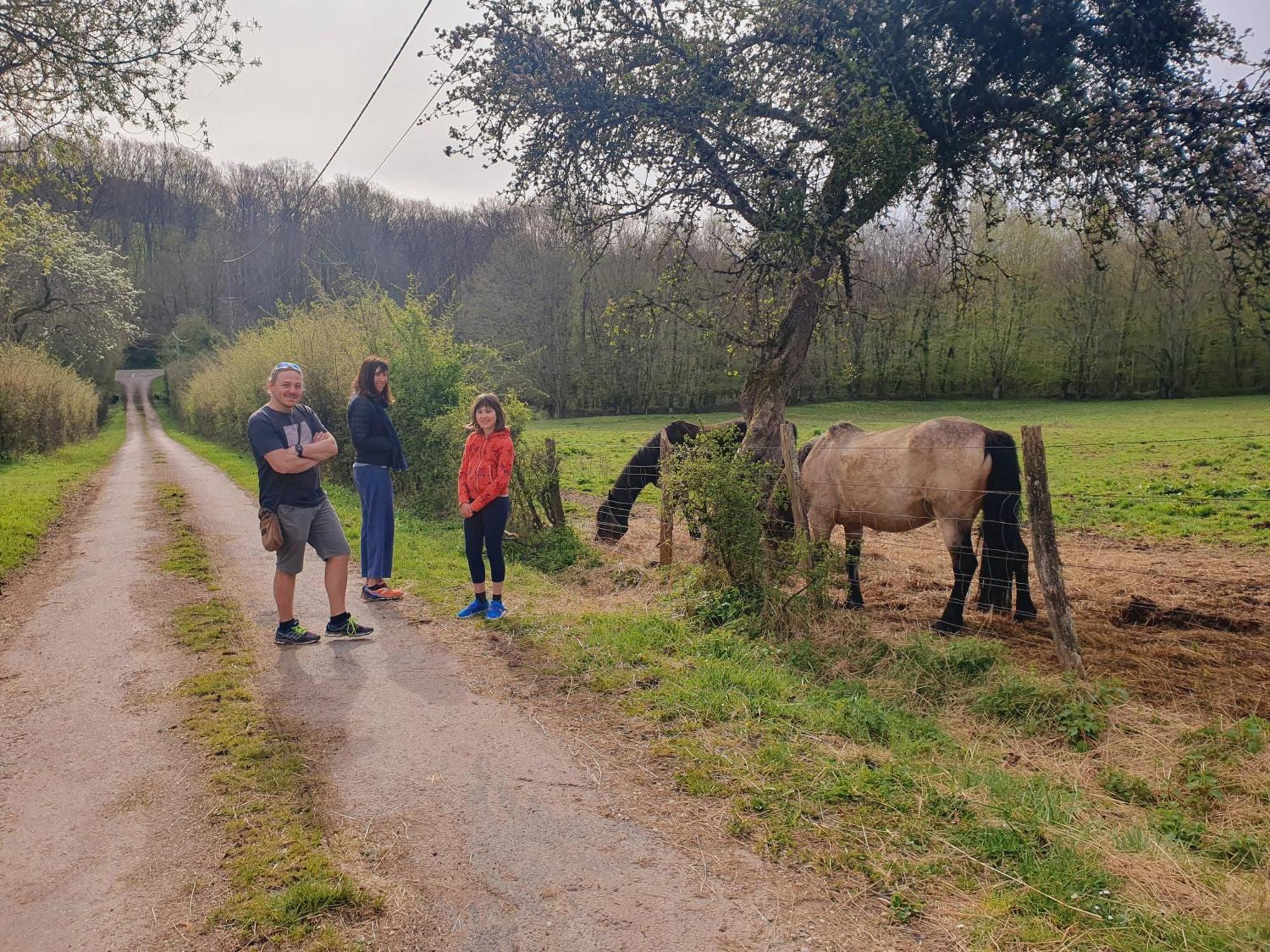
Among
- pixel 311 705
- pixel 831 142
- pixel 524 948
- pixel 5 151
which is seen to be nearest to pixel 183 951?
pixel 524 948

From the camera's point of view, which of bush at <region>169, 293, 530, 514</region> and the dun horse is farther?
bush at <region>169, 293, 530, 514</region>

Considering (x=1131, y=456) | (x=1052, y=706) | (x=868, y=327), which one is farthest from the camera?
(x=868, y=327)

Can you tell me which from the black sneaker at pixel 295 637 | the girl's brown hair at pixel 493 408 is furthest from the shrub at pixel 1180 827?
→ the black sneaker at pixel 295 637

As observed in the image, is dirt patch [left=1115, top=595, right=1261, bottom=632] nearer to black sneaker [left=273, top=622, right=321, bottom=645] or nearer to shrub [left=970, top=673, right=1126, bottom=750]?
shrub [left=970, top=673, right=1126, bottom=750]

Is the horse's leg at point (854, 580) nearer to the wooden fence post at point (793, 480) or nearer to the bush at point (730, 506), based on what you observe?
the wooden fence post at point (793, 480)

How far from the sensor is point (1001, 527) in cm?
570

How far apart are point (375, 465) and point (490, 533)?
4.73 ft

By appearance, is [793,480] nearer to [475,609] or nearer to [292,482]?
[475,609]

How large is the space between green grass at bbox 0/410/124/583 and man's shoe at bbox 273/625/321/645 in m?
4.32

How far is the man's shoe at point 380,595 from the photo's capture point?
650cm

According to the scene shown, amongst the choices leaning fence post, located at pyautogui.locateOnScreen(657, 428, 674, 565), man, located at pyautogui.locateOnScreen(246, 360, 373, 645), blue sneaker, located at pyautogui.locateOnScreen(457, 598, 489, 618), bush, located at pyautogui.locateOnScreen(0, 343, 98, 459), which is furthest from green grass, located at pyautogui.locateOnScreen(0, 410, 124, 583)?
leaning fence post, located at pyautogui.locateOnScreen(657, 428, 674, 565)

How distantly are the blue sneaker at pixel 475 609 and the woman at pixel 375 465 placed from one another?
0.95m

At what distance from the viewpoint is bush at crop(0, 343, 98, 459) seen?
19.6 m

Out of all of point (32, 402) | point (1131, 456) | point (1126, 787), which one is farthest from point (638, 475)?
point (32, 402)
